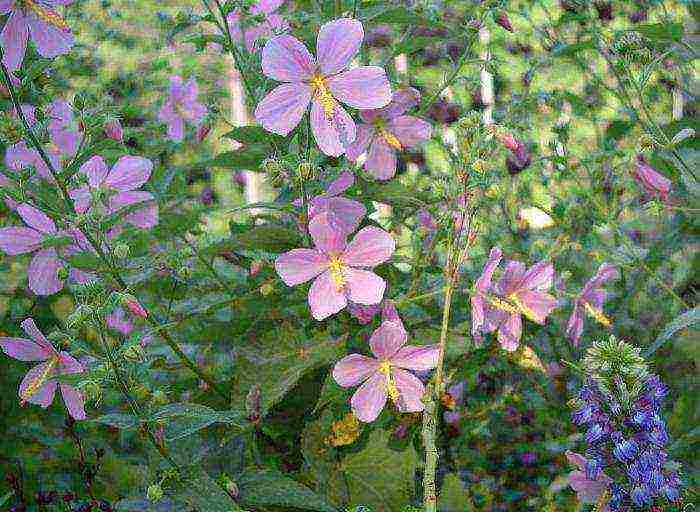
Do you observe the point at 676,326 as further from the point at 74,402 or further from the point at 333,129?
the point at 74,402

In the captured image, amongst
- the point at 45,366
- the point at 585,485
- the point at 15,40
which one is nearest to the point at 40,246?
the point at 45,366

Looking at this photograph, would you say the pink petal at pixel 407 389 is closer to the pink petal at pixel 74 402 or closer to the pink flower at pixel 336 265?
the pink flower at pixel 336 265

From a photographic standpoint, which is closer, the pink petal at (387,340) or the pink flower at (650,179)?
the pink petal at (387,340)

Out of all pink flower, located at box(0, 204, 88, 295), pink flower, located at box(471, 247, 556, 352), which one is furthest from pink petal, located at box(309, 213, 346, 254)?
pink flower, located at box(0, 204, 88, 295)

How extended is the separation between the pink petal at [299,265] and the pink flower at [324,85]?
129mm

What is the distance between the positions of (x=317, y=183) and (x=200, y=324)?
1.44 ft

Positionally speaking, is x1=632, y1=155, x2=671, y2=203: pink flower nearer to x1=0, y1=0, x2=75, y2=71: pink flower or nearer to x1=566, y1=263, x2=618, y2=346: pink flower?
x1=566, y1=263, x2=618, y2=346: pink flower

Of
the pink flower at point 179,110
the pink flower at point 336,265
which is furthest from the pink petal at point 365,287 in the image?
the pink flower at point 179,110

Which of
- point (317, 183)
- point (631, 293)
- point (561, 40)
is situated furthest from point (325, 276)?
point (561, 40)

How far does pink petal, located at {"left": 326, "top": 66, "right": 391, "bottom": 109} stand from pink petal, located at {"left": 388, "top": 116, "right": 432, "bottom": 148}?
16 cm

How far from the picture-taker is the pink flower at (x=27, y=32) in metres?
1.08

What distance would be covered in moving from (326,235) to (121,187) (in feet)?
1.02

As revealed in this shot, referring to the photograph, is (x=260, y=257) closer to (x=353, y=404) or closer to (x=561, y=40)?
(x=353, y=404)

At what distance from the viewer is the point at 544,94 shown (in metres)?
1.58
